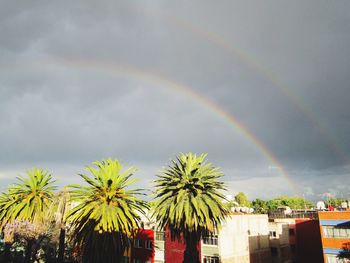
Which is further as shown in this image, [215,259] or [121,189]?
[215,259]

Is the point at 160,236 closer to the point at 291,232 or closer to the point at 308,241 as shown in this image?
the point at 308,241

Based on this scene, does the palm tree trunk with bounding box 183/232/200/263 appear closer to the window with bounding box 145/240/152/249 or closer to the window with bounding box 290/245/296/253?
the window with bounding box 145/240/152/249

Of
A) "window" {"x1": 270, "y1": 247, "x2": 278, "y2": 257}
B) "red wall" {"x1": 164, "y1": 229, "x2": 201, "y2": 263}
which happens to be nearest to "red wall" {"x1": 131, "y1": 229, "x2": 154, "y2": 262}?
"red wall" {"x1": 164, "y1": 229, "x2": 201, "y2": 263}

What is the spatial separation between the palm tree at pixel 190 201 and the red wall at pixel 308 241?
145 feet

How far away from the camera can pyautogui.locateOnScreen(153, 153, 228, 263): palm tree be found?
26953 millimetres

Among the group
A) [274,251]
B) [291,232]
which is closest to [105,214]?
[274,251]

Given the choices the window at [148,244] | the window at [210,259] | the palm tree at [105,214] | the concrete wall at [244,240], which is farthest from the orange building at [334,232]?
the palm tree at [105,214]

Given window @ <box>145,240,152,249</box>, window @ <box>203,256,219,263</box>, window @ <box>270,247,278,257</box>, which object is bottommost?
window @ <box>270,247,278,257</box>

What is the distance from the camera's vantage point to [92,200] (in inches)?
846

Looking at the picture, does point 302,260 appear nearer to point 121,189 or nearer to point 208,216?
point 208,216

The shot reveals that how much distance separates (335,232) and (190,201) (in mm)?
31804

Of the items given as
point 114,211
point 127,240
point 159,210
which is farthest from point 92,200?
point 159,210

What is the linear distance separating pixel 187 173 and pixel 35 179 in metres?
15.7

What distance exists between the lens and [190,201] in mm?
27688
